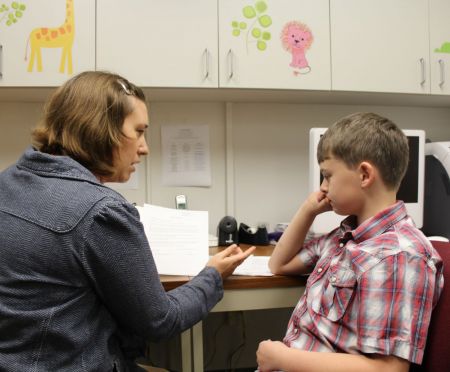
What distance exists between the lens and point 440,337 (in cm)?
75

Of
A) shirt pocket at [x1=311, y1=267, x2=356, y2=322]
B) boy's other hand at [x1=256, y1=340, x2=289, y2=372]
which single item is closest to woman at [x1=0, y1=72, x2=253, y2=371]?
boy's other hand at [x1=256, y1=340, x2=289, y2=372]

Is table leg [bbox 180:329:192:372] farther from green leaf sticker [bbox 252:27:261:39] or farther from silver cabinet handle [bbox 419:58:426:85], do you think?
silver cabinet handle [bbox 419:58:426:85]

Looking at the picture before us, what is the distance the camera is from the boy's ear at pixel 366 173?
2.66ft

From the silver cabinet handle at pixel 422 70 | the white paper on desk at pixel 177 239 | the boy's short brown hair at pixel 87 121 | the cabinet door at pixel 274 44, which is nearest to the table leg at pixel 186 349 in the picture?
the white paper on desk at pixel 177 239

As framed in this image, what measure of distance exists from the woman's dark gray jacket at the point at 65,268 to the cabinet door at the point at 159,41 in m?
0.81

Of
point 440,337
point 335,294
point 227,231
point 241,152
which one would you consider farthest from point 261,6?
point 440,337

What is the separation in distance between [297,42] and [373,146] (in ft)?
2.82

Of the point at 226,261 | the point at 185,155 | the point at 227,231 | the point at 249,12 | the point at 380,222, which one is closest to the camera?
the point at 380,222

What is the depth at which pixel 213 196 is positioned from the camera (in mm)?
1864

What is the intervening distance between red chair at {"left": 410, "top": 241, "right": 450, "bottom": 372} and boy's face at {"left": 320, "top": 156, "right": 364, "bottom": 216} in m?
0.21

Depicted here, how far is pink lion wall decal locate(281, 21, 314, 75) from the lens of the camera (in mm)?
1533

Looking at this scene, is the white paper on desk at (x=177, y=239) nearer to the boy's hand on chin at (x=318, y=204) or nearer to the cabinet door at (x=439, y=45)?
the boy's hand on chin at (x=318, y=204)

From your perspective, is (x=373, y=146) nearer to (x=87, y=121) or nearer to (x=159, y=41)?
(x=87, y=121)

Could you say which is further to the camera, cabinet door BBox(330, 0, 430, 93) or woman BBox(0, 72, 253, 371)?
cabinet door BBox(330, 0, 430, 93)
